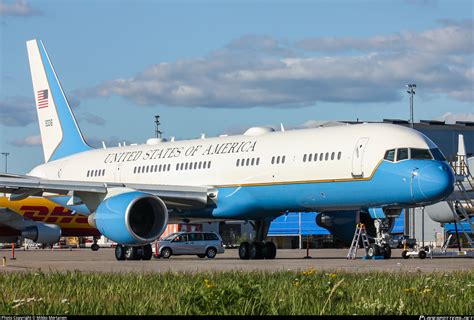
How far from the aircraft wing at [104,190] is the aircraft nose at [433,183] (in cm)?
884

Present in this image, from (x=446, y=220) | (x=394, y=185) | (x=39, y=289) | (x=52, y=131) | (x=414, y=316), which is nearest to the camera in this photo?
(x=414, y=316)

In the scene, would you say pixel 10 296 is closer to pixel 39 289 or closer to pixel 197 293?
pixel 39 289

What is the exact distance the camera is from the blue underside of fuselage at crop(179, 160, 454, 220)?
28.1m

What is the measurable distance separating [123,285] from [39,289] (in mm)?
1317

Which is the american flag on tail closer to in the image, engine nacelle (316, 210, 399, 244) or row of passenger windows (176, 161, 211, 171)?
row of passenger windows (176, 161, 211, 171)

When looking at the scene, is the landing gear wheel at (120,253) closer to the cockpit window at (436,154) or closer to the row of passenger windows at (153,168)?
the row of passenger windows at (153,168)

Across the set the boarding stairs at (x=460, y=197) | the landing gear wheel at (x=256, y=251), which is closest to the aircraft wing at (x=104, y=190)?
the landing gear wheel at (x=256, y=251)

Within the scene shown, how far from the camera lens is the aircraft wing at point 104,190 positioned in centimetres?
3300

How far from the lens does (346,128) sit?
31.1m

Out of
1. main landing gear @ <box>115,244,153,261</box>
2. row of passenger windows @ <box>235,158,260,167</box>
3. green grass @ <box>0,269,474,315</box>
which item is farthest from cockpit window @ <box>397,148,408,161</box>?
green grass @ <box>0,269,474,315</box>

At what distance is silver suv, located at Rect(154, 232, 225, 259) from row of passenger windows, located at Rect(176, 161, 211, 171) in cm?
858

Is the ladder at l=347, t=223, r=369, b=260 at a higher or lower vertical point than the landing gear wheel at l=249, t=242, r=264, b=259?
higher

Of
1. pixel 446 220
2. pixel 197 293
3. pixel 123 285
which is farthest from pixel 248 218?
pixel 197 293

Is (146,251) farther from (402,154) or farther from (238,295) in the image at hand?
(238,295)
